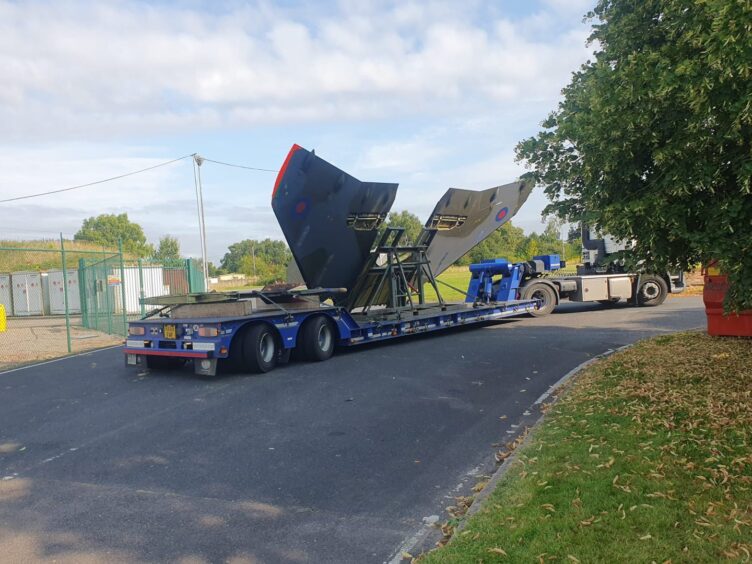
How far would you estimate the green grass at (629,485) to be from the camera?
3.65 m

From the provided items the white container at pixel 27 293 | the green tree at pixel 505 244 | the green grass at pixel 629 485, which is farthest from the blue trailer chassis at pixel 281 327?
the green tree at pixel 505 244

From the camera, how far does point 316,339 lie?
11.1m

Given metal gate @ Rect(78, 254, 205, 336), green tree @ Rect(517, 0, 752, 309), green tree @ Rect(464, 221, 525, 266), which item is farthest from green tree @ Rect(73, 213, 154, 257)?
green tree @ Rect(517, 0, 752, 309)

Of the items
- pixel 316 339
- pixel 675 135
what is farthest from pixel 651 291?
pixel 675 135

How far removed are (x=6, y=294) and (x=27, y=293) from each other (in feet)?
3.81

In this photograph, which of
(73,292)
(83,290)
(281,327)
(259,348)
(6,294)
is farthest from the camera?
(6,294)

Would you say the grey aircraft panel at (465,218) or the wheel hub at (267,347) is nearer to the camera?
the wheel hub at (267,347)

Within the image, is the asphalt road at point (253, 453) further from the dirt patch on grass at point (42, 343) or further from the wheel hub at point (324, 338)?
the dirt patch on grass at point (42, 343)

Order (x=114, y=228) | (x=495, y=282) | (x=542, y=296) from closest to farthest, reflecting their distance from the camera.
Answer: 1. (x=495, y=282)
2. (x=542, y=296)
3. (x=114, y=228)

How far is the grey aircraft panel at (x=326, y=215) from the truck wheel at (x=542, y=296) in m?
7.15

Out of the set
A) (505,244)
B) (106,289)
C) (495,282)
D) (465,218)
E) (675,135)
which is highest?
(505,244)

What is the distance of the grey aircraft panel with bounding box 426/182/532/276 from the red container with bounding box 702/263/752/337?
4.52m

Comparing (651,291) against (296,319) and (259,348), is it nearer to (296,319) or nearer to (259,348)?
(296,319)

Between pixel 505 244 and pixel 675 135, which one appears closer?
pixel 675 135
